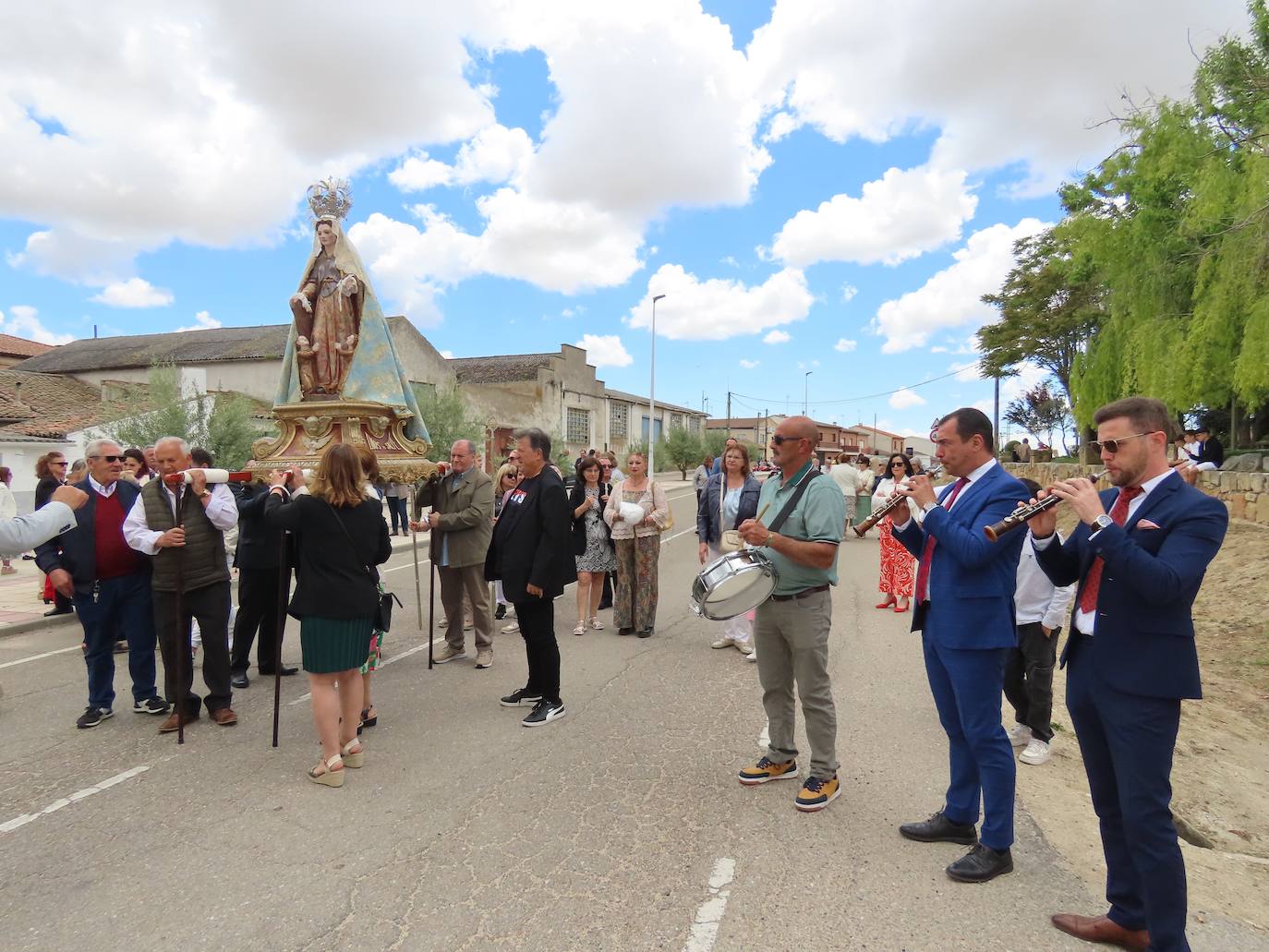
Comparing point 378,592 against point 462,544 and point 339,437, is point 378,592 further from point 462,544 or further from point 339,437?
point 339,437

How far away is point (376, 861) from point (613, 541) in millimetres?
4723

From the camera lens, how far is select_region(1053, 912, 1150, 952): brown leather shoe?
2639 mm

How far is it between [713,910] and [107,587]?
4583mm

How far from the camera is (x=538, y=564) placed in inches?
197

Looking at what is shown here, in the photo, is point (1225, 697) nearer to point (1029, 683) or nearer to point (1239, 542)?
point (1029, 683)

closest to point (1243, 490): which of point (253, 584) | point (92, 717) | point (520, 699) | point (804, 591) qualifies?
point (804, 591)

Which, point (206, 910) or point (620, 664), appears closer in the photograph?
point (206, 910)

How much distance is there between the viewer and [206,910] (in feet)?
9.61

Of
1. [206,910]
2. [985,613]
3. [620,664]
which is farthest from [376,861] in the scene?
[620,664]

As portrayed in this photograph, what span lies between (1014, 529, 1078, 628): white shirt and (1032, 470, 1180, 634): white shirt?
170cm

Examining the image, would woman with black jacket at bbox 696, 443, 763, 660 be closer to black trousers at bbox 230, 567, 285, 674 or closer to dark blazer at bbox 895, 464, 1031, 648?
dark blazer at bbox 895, 464, 1031, 648

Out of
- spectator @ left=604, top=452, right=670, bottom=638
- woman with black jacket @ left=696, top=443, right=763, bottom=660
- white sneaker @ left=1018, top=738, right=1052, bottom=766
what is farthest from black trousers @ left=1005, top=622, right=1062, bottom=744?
spectator @ left=604, top=452, right=670, bottom=638

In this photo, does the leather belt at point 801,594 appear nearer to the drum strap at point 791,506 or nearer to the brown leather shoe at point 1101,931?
the drum strap at point 791,506

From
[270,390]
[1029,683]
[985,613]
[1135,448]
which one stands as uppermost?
[270,390]
